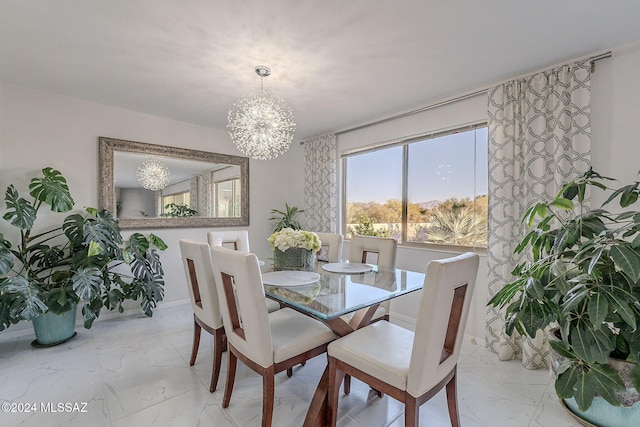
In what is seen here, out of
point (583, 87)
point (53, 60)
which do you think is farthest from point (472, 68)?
point (53, 60)

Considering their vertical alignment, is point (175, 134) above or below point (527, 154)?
above

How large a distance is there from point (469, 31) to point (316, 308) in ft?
6.54

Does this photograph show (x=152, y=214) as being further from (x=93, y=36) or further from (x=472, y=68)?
(x=472, y=68)

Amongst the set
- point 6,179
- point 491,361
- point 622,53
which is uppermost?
point 622,53

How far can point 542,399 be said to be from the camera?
184 centimetres

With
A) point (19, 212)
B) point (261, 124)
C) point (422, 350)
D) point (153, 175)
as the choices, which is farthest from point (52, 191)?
point (422, 350)

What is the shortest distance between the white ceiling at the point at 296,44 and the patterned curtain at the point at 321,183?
116cm

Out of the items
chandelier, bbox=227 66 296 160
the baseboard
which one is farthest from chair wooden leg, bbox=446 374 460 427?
the baseboard

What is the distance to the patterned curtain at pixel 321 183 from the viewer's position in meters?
3.91

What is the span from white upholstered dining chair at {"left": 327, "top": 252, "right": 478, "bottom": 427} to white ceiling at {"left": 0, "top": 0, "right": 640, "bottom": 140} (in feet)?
4.91

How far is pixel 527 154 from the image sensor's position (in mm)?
2314

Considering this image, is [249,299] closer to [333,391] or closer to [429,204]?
[333,391]

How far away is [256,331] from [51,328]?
2347 millimetres

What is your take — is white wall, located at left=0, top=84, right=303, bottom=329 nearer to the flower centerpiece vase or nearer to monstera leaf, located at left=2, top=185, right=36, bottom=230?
monstera leaf, located at left=2, top=185, right=36, bottom=230
